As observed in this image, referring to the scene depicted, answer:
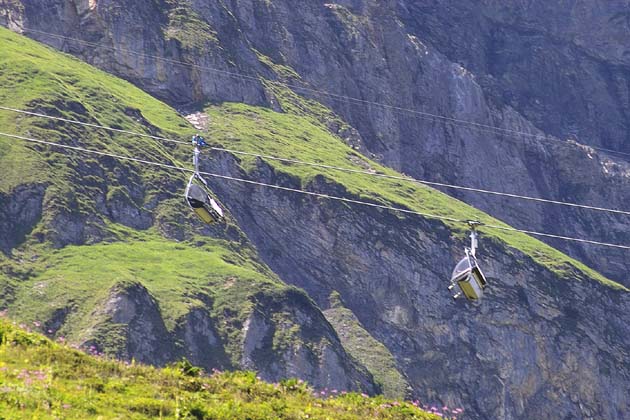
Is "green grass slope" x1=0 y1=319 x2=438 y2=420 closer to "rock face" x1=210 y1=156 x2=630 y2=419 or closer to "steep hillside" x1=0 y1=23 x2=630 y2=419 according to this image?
"steep hillside" x1=0 y1=23 x2=630 y2=419

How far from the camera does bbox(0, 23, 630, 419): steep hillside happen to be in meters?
138

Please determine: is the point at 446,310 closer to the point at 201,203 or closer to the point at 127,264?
the point at 127,264

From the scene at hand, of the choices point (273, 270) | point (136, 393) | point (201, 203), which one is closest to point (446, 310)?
point (273, 270)

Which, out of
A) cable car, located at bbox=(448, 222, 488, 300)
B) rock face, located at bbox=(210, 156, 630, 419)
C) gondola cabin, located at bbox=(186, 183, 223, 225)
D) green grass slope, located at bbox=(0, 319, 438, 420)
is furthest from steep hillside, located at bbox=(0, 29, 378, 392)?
green grass slope, located at bbox=(0, 319, 438, 420)

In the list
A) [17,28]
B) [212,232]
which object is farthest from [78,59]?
[212,232]

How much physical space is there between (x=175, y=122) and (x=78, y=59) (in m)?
17.9

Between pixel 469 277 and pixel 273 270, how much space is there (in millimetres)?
127297

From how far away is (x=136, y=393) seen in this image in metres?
34.1

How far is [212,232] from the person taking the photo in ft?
530

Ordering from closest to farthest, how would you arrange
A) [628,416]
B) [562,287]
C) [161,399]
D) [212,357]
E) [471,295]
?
[161,399]
[471,295]
[212,357]
[628,416]
[562,287]

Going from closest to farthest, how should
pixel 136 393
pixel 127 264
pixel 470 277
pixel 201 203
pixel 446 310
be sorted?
1. pixel 136 393
2. pixel 201 203
3. pixel 470 277
4. pixel 127 264
5. pixel 446 310

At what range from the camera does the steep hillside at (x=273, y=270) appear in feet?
453

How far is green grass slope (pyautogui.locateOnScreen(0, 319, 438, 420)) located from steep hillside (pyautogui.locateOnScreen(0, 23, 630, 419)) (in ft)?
285

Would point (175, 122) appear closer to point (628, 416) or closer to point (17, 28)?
point (17, 28)
